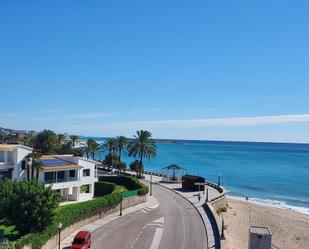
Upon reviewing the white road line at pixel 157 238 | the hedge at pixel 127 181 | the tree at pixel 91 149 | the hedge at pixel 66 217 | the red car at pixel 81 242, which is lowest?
the white road line at pixel 157 238

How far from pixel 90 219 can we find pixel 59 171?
1218 centimetres

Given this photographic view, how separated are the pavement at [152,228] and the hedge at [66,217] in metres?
1.52

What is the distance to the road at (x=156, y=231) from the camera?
37.7 meters

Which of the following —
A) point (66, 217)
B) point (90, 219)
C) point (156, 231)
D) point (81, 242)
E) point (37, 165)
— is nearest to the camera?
point (81, 242)

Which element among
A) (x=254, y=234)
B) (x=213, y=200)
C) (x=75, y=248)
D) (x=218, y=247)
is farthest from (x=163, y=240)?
(x=213, y=200)

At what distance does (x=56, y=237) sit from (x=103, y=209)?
12.2 m

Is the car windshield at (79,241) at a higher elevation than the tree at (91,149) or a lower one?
lower

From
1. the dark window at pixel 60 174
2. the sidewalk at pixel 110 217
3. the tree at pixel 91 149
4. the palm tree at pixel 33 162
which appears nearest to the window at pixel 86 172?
the dark window at pixel 60 174

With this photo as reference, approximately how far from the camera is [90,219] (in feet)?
149

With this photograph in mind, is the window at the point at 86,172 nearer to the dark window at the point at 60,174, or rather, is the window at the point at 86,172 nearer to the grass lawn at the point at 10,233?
the dark window at the point at 60,174

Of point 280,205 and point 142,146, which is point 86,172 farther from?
point 280,205

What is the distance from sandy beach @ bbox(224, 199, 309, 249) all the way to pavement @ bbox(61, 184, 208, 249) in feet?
14.9

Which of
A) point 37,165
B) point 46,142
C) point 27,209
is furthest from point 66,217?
point 46,142

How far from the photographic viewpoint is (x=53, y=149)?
322 ft
